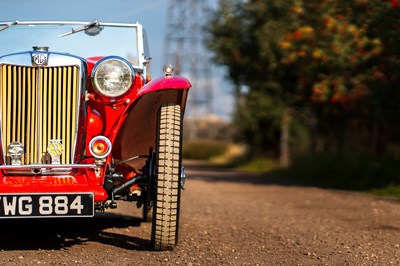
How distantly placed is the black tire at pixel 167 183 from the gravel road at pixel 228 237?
0.18 metres

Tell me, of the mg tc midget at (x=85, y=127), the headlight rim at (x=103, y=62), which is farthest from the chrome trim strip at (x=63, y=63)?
the headlight rim at (x=103, y=62)

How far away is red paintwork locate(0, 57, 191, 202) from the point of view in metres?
5.94

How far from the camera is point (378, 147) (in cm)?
1914

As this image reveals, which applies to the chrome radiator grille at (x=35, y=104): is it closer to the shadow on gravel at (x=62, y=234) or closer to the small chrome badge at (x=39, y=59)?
the small chrome badge at (x=39, y=59)

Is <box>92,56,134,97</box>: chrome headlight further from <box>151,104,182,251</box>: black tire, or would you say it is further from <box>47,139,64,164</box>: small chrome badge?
<box>47,139,64,164</box>: small chrome badge

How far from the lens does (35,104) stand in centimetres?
625

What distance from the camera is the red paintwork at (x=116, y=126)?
594 cm

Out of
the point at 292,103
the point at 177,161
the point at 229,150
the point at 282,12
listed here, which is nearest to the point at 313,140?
the point at 292,103

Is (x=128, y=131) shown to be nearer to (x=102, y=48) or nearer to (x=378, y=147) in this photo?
(x=102, y=48)

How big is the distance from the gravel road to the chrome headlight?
1286mm

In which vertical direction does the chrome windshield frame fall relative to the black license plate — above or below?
above

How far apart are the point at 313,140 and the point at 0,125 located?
63.6ft

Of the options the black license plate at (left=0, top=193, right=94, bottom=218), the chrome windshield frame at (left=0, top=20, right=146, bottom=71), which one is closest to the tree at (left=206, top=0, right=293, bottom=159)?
Result: the chrome windshield frame at (left=0, top=20, right=146, bottom=71)

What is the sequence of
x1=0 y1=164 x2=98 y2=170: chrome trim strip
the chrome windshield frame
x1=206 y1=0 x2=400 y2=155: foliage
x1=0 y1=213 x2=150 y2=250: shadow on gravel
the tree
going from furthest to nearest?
the tree → x1=206 y1=0 x2=400 y2=155: foliage → the chrome windshield frame → x1=0 y1=213 x2=150 y2=250: shadow on gravel → x1=0 y1=164 x2=98 y2=170: chrome trim strip
